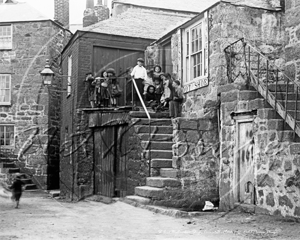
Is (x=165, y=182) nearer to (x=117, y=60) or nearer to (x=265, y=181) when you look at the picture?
(x=265, y=181)

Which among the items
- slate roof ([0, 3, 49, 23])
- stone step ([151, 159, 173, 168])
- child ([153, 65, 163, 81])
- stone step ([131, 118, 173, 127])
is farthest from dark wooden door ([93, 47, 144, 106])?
slate roof ([0, 3, 49, 23])

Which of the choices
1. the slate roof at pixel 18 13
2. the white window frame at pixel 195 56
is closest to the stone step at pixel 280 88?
the white window frame at pixel 195 56

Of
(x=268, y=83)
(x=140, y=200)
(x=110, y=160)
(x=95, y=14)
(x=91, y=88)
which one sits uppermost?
(x=95, y=14)

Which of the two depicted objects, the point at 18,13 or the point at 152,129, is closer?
the point at 152,129

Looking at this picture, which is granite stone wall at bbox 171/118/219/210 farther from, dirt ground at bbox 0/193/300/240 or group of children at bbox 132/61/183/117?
group of children at bbox 132/61/183/117

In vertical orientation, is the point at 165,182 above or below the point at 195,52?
below

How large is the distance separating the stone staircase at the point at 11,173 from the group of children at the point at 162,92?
29.4 feet

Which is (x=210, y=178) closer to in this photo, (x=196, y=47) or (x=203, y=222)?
(x=203, y=222)

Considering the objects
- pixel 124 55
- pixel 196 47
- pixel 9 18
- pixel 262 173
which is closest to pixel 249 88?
pixel 262 173

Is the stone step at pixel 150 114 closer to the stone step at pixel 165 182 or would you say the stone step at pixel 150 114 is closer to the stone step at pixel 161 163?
the stone step at pixel 161 163

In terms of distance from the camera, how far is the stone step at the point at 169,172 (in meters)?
12.2

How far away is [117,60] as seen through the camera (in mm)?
18672

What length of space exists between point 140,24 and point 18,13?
893 centimetres

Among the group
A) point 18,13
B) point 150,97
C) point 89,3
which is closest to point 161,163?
point 150,97
